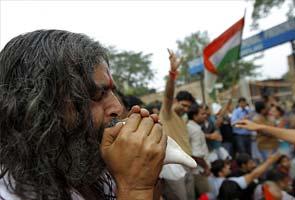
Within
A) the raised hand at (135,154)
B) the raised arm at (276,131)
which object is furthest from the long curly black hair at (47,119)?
the raised arm at (276,131)

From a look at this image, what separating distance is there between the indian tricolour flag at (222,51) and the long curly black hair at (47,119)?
224 inches

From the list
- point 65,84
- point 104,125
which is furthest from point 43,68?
point 104,125

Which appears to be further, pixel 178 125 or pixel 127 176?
pixel 178 125

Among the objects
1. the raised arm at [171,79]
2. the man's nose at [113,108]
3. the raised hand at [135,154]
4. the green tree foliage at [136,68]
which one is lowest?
the green tree foliage at [136,68]

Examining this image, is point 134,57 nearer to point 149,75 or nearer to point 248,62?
point 149,75

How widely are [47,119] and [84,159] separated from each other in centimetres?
14

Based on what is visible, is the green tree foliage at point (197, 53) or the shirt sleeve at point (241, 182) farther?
the green tree foliage at point (197, 53)

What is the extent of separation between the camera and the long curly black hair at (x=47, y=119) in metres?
0.84

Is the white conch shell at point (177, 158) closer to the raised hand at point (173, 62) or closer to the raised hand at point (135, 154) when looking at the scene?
the raised hand at point (135, 154)

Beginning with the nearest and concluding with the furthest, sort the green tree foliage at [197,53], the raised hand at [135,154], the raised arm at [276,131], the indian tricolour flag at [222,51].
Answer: the raised hand at [135,154] < the raised arm at [276,131] < the indian tricolour flag at [222,51] < the green tree foliage at [197,53]

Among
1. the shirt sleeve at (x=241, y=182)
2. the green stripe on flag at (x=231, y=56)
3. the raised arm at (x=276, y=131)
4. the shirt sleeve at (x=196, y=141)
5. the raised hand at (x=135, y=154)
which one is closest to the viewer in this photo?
the raised hand at (x=135, y=154)

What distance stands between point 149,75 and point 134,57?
288cm

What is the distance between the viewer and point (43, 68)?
2.96 ft

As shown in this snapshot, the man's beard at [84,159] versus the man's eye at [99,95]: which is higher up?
the man's eye at [99,95]
